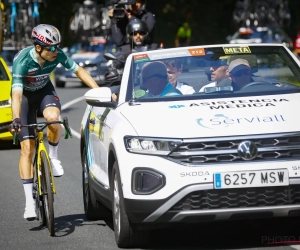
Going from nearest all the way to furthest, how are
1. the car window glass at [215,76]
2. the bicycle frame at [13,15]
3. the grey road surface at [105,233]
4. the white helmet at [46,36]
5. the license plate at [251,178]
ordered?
the license plate at [251,178] → the grey road surface at [105,233] → the car window glass at [215,76] → the white helmet at [46,36] → the bicycle frame at [13,15]

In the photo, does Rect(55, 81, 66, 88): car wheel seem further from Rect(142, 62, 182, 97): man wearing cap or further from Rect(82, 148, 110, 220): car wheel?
Rect(142, 62, 182, 97): man wearing cap

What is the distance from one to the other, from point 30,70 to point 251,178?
268 centimetres

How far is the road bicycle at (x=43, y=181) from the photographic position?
895 centimetres

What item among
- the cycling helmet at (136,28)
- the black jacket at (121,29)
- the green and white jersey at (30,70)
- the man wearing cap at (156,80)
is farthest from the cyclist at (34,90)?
the black jacket at (121,29)

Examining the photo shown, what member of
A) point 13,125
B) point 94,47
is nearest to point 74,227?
point 13,125

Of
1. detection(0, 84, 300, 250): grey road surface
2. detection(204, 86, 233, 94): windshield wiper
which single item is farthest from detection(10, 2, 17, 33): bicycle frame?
detection(204, 86, 233, 94): windshield wiper

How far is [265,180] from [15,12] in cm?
2497

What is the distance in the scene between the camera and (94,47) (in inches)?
1335

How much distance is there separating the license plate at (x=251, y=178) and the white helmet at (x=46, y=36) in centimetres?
235

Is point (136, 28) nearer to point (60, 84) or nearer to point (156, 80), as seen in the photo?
point (156, 80)

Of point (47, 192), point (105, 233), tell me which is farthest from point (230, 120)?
point (47, 192)

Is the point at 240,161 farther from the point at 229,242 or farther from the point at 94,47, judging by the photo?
the point at 94,47

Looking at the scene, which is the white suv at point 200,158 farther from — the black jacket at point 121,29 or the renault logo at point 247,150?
the black jacket at point 121,29

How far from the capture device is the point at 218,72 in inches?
359
